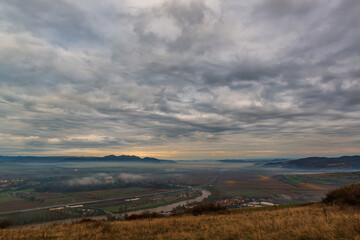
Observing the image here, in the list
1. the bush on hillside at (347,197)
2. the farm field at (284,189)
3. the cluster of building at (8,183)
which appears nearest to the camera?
the bush on hillside at (347,197)

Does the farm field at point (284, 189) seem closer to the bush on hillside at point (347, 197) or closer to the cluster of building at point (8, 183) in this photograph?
the bush on hillside at point (347, 197)

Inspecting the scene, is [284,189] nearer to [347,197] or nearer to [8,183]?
[347,197]

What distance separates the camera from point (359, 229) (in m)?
8.57

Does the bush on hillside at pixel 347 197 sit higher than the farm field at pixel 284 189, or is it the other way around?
the bush on hillside at pixel 347 197

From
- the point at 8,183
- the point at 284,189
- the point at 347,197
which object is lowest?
the point at 8,183

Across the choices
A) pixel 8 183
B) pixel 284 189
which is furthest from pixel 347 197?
pixel 8 183

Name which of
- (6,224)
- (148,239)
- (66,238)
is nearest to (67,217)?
(6,224)

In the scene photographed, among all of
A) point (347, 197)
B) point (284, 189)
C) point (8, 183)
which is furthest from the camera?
point (8, 183)

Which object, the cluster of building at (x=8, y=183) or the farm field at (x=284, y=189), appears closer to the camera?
the farm field at (x=284, y=189)

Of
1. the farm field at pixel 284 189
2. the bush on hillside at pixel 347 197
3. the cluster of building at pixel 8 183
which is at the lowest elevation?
the cluster of building at pixel 8 183

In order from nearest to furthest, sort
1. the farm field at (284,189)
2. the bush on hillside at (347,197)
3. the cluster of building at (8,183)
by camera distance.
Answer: the bush on hillside at (347,197)
the farm field at (284,189)
the cluster of building at (8,183)

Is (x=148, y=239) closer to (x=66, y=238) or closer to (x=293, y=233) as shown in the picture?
(x=66, y=238)

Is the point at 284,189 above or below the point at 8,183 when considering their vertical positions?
above

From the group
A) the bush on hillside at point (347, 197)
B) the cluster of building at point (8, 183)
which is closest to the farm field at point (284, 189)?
the bush on hillside at point (347, 197)
